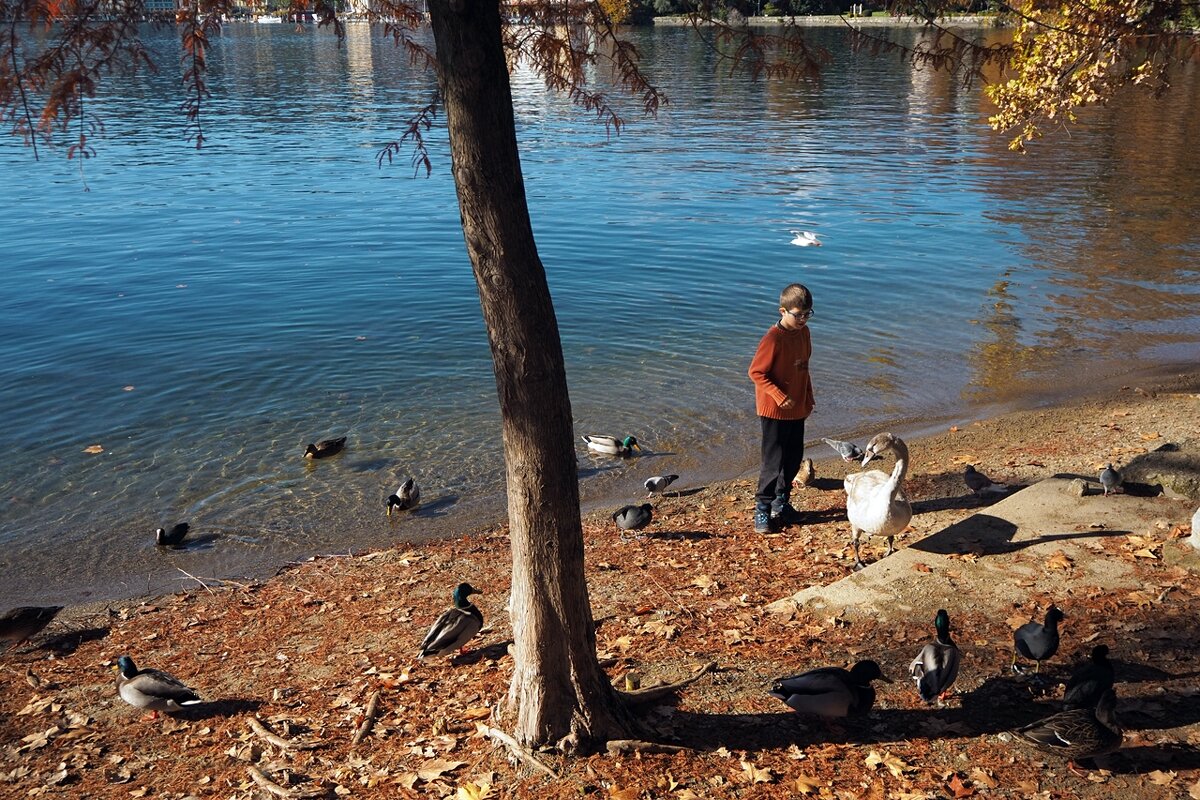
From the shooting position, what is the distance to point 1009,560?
773 centimetres

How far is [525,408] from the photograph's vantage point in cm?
501

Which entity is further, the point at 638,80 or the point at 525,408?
the point at 638,80

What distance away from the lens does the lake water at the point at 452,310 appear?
1195 centimetres

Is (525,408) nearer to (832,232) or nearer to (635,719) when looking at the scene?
(635,719)

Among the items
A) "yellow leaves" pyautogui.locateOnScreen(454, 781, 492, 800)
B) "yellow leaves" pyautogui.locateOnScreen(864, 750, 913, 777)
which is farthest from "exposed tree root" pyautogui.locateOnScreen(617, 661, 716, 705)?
"yellow leaves" pyautogui.locateOnScreen(864, 750, 913, 777)

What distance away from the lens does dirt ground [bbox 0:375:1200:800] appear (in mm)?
5441

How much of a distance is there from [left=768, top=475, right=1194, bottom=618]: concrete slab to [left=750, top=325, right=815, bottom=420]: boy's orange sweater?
5.39 ft

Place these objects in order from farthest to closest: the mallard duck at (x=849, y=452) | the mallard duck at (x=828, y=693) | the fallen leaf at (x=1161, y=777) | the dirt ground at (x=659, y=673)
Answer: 1. the mallard duck at (x=849, y=452)
2. the mallard duck at (x=828, y=693)
3. the dirt ground at (x=659, y=673)
4. the fallen leaf at (x=1161, y=777)

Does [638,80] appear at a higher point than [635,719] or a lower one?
higher

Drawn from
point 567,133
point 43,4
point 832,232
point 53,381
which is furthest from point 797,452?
point 567,133

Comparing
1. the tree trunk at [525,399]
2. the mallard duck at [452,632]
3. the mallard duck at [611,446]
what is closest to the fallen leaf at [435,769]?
the tree trunk at [525,399]

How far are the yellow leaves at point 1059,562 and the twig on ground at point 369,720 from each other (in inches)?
201

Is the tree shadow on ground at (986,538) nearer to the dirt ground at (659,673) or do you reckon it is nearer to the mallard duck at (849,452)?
the dirt ground at (659,673)

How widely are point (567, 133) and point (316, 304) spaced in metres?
24.5
